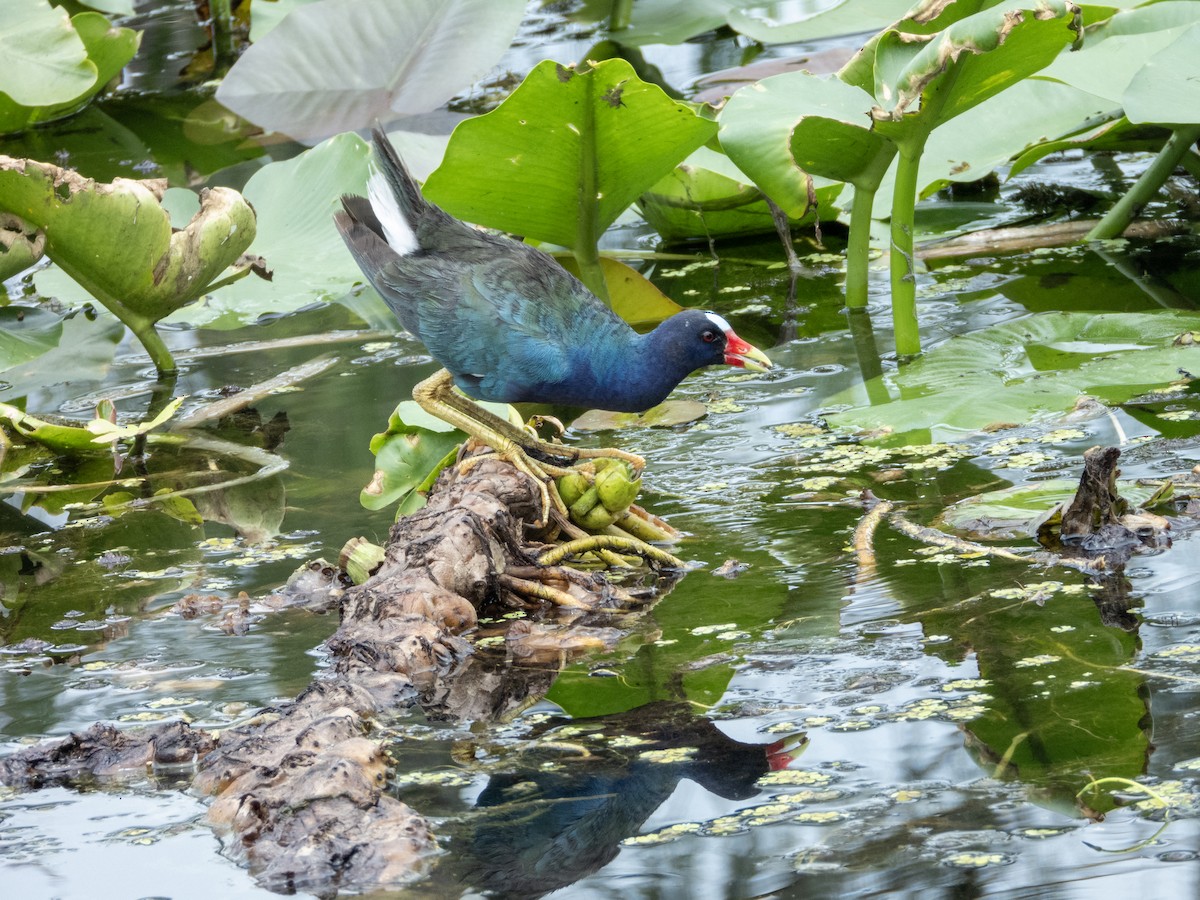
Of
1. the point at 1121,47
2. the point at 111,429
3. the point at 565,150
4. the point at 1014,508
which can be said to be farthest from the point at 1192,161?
the point at 111,429

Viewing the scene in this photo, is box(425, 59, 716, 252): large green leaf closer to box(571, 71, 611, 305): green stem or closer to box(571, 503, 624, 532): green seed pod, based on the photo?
box(571, 71, 611, 305): green stem

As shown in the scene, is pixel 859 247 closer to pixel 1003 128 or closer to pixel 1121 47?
pixel 1003 128

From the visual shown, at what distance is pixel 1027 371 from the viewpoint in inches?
136

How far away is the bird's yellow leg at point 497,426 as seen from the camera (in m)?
3.02

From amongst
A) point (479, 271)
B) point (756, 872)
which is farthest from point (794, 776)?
point (479, 271)

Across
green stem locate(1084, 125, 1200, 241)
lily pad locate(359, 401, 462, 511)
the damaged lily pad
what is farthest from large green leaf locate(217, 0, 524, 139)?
lily pad locate(359, 401, 462, 511)

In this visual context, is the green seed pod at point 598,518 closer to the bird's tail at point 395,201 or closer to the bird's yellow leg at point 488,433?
the bird's yellow leg at point 488,433

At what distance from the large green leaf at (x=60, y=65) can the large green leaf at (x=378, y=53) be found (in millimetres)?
591

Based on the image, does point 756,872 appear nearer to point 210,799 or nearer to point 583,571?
point 210,799

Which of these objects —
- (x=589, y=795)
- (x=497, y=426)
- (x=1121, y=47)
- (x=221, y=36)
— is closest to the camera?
(x=589, y=795)

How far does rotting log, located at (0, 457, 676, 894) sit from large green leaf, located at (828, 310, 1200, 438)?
934 millimetres

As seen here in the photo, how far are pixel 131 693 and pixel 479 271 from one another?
1197 millimetres

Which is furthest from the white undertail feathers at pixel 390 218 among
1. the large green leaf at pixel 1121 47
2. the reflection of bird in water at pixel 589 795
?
the large green leaf at pixel 1121 47

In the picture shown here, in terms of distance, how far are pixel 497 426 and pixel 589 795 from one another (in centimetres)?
136
